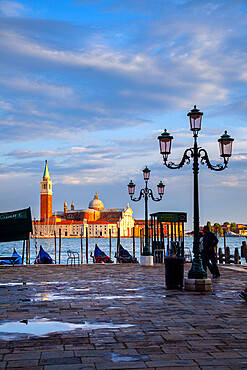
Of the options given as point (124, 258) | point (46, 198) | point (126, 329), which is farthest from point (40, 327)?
point (46, 198)

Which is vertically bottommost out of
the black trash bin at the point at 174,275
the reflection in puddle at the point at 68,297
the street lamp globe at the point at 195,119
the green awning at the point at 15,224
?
the reflection in puddle at the point at 68,297

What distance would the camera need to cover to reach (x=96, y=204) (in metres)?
196

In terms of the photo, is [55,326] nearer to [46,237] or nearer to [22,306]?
[22,306]

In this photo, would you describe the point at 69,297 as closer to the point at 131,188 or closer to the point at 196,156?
the point at 196,156

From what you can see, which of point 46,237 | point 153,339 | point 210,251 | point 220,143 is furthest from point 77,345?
point 46,237

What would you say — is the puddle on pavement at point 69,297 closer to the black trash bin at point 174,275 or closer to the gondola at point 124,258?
the black trash bin at point 174,275

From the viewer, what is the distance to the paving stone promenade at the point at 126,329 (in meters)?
4.59

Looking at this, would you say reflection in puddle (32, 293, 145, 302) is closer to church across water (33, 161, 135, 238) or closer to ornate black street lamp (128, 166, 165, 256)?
ornate black street lamp (128, 166, 165, 256)

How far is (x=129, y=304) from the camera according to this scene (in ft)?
27.1

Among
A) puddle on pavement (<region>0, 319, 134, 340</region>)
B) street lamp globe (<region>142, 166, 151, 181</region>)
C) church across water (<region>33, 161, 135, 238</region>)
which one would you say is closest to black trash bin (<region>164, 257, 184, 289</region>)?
puddle on pavement (<region>0, 319, 134, 340</region>)

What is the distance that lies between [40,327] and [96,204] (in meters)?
190

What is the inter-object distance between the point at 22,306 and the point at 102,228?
167018mm

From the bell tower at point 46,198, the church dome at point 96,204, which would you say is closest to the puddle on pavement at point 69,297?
the bell tower at point 46,198

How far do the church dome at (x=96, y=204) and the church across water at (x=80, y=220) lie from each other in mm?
724
